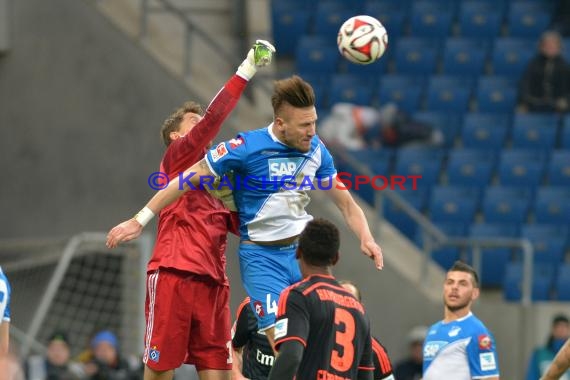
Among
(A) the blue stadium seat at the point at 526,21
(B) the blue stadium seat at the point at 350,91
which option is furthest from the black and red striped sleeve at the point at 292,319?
(A) the blue stadium seat at the point at 526,21

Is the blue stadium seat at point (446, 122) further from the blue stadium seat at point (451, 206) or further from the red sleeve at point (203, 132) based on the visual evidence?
the red sleeve at point (203, 132)

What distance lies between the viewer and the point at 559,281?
49.7 ft

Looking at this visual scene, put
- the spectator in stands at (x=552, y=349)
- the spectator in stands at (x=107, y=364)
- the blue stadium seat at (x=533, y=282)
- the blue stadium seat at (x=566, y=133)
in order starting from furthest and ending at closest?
the blue stadium seat at (x=566, y=133) < the blue stadium seat at (x=533, y=282) < the spectator in stands at (x=552, y=349) < the spectator in stands at (x=107, y=364)

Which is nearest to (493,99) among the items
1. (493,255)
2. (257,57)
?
(493,255)

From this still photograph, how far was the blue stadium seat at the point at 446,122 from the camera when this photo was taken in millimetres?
16938

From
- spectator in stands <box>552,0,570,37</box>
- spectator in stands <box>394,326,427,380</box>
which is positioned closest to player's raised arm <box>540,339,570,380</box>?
spectator in stands <box>394,326,427,380</box>

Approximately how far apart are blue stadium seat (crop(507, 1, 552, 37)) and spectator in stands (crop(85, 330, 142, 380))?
8046 millimetres

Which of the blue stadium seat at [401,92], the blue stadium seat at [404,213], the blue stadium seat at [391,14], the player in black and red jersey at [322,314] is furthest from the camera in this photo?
the blue stadium seat at [391,14]

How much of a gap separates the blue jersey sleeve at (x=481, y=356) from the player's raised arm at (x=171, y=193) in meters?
2.41

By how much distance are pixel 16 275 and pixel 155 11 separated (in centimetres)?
376

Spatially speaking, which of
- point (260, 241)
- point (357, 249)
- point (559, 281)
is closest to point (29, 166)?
point (357, 249)

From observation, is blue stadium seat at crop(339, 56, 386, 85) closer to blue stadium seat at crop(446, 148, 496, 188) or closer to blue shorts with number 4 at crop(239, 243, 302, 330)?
blue stadium seat at crop(446, 148, 496, 188)

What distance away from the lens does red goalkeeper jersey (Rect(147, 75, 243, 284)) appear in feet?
26.5

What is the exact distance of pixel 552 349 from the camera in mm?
13609
